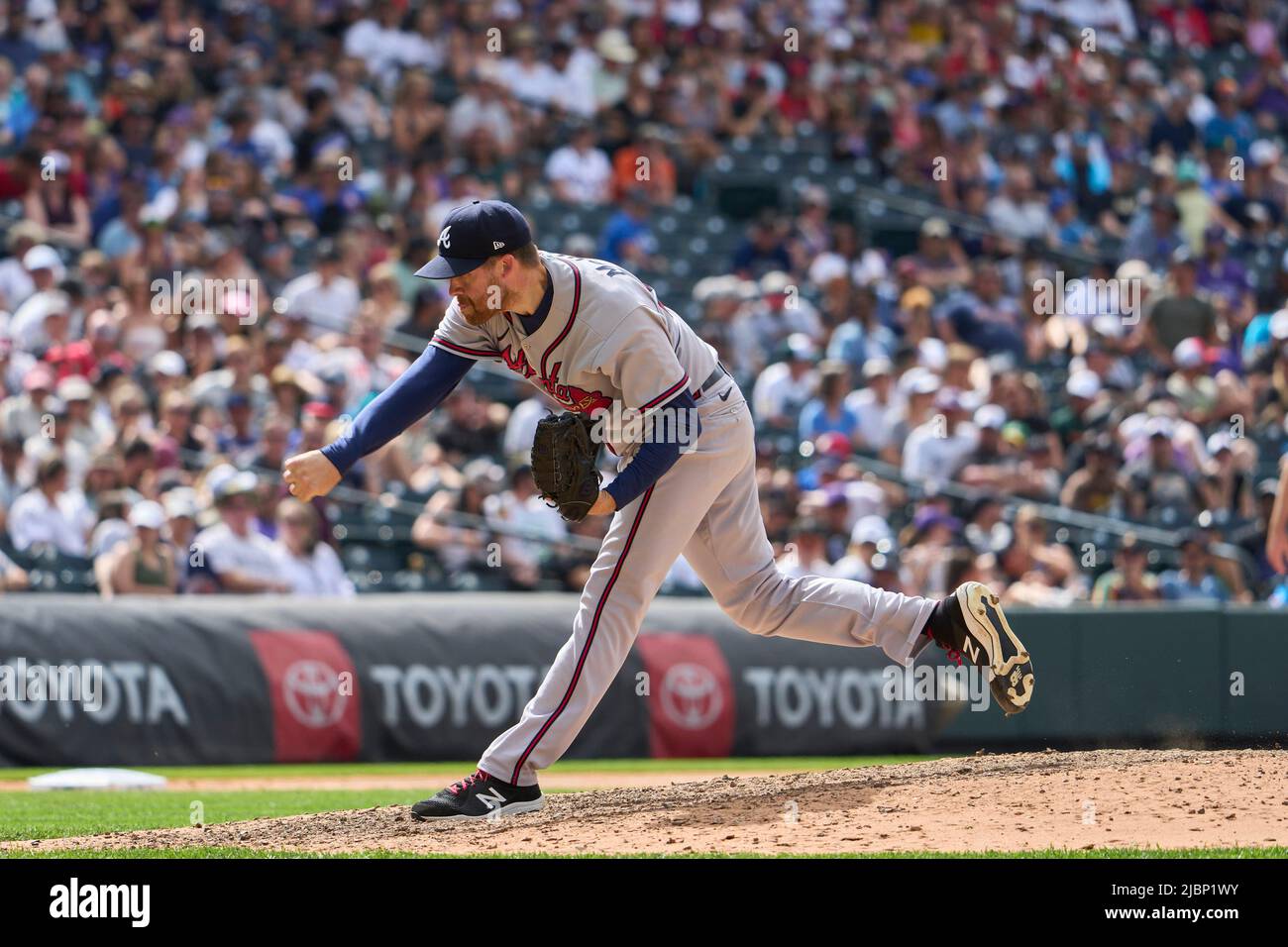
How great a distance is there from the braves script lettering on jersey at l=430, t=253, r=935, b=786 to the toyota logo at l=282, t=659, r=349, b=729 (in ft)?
15.6

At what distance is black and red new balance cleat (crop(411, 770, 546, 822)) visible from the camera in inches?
251

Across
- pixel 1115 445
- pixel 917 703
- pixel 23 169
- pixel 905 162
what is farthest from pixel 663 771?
pixel 905 162

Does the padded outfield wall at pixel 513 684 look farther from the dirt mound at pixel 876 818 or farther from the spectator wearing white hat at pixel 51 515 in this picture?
the dirt mound at pixel 876 818

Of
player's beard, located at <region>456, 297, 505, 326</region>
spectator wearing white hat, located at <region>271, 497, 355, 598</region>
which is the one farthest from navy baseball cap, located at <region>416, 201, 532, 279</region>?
spectator wearing white hat, located at <region>271, 497, 355, 598</region>

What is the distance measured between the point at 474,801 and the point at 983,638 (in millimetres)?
1843

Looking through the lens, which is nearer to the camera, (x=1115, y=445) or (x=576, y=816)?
(x=576, y=816)

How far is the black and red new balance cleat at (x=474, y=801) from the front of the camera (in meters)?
6.37

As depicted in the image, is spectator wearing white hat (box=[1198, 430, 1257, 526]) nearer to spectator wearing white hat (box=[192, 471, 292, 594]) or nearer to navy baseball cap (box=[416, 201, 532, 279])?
spectator wearing white hat (box=[192, 471, 292, 594])

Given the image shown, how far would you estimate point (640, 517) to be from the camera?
253 inches

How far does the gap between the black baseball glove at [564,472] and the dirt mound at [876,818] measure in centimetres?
103

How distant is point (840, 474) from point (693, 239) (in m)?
4.47

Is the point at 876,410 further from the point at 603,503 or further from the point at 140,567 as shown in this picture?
the point at 603,503
